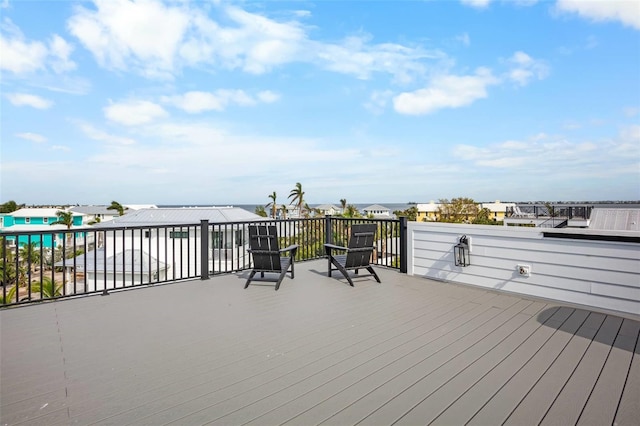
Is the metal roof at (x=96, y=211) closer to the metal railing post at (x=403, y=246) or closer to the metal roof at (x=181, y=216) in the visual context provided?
the metal roof at (x=181, y=216)

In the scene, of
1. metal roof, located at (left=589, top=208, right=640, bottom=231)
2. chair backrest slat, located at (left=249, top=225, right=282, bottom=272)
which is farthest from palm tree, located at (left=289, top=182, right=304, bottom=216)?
chair backrest slat, located at (left=249, top=225, right=282, bottom=272)

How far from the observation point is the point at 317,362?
2174mm

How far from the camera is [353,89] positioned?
430 inches

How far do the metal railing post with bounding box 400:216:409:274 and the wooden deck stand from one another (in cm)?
136

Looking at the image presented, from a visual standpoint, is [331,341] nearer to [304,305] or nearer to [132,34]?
[304,305]

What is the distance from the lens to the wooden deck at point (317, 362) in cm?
163

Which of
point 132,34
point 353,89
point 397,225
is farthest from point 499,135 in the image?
point 132,34

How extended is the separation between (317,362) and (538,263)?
2989 mm

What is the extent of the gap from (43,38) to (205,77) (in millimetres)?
3853

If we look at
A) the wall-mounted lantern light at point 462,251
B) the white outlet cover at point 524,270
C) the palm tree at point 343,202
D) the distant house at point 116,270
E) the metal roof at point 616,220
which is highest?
the palm tree at point 343,202

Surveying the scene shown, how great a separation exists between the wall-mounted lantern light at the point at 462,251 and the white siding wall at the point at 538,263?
0.06 metres

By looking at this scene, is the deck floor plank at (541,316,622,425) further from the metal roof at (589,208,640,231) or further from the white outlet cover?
the metal roof at (589,208,640,231)

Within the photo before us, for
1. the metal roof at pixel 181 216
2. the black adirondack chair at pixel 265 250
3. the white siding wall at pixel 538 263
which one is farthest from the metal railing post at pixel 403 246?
the metal roof at pixel 181 216

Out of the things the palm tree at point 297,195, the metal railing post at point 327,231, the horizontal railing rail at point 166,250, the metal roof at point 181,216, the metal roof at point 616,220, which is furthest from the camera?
the palm tree at point 297,195
